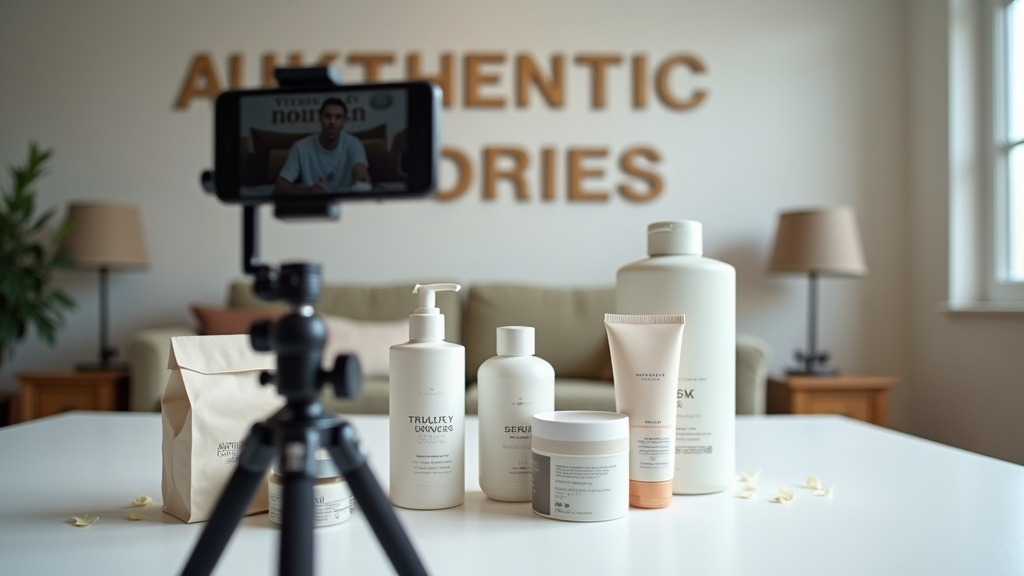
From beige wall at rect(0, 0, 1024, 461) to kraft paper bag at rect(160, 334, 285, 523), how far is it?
2590 millimetres

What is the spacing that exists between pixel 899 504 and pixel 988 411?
7.98ft

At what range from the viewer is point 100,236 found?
286 centimetres

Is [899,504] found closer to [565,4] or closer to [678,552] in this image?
[678,552]

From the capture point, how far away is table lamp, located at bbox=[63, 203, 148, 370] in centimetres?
284

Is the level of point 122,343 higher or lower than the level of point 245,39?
lower

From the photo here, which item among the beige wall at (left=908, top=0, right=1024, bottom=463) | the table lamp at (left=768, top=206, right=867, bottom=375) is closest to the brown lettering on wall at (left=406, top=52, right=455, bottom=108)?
the table lamp at (left=768, top=206, right=867, bottom=375)

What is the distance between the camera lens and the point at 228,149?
1.48 ft

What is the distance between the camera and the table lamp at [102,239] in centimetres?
284

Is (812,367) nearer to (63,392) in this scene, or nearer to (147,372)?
(147,372)

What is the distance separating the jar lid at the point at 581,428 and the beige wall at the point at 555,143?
2623 mm

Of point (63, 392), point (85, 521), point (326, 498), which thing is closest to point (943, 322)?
point (326, 498)

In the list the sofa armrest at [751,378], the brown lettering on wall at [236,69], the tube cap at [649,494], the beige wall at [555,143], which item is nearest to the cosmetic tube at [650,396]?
the tube cap at [649,494]

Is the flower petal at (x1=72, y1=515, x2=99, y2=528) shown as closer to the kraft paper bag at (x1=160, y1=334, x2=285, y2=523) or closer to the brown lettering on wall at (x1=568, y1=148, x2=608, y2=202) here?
the kraft paper bag at (x1=160, y1=334, x2=285, y2=523)

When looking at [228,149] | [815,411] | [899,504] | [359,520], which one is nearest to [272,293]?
[228,149]
